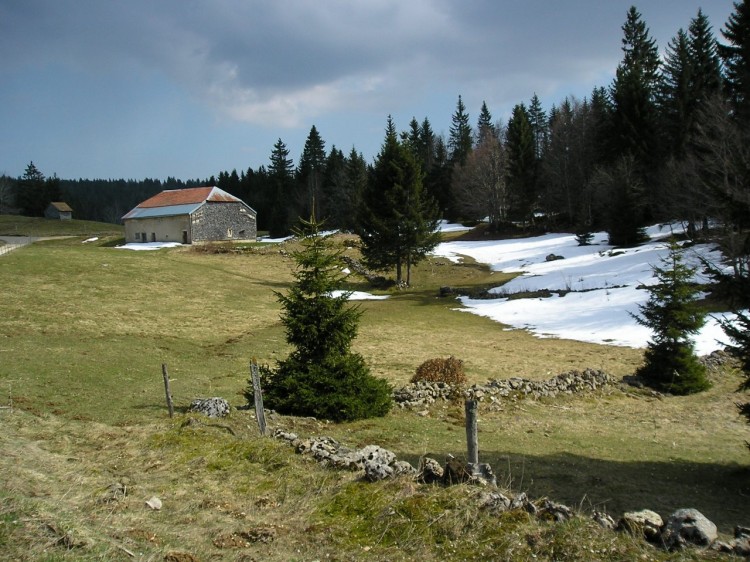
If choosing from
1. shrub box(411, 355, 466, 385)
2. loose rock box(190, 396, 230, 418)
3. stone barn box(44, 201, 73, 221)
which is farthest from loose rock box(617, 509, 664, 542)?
stone barn box(44, 201, 73, 221)

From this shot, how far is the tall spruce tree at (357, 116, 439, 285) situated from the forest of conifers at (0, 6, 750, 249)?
2.31ft

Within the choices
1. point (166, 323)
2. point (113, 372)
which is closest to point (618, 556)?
point (113, 372)

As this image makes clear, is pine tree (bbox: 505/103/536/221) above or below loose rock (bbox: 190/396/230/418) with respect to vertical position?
above

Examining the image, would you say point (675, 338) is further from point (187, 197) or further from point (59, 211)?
point (59, 211)

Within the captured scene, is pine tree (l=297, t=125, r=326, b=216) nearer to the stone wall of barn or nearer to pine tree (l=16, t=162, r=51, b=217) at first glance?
the stone wall of barn

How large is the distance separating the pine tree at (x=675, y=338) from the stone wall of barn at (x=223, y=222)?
171ft

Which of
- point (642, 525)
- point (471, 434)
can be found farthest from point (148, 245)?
point (642, 525)

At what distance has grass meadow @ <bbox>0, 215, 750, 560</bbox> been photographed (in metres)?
4.86

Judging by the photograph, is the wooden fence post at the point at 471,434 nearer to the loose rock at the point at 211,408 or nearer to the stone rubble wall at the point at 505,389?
the loose rock at the point at 211,408

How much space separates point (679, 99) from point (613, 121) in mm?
7978

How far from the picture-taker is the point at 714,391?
16203 mm

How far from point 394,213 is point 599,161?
32891mm

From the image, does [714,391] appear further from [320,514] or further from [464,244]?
[464,244]

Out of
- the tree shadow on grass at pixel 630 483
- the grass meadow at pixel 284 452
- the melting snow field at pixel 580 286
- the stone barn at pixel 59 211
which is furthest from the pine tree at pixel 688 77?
the stone barn at pixel 59 211
